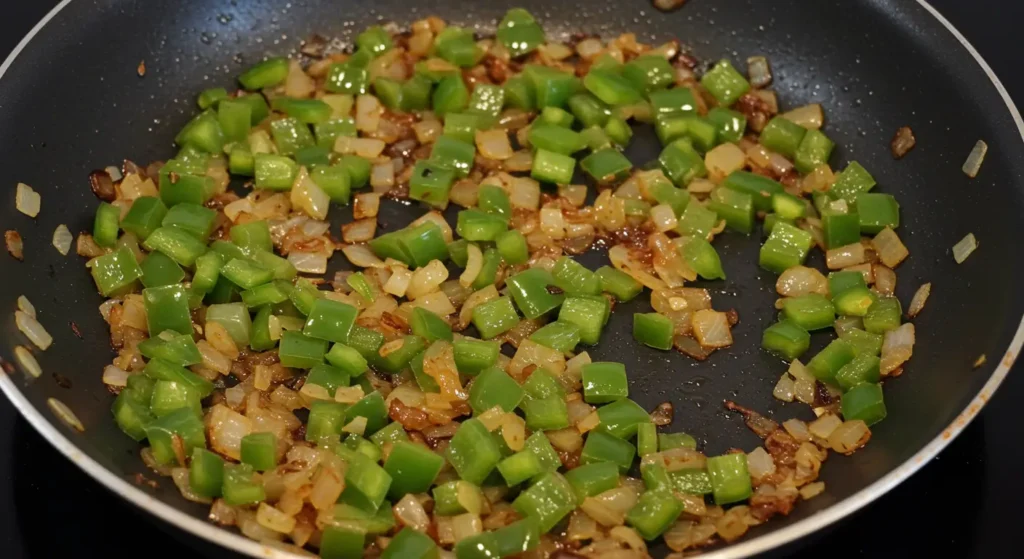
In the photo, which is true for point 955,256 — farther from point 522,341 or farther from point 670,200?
point 522,341

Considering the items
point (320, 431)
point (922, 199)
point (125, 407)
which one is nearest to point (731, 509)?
point (320, 431)

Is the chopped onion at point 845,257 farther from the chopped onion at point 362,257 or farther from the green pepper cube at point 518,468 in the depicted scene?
the chopped onion at point 362,257

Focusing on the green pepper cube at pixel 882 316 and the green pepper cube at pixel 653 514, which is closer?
the green pepper cube at pixel 653 514

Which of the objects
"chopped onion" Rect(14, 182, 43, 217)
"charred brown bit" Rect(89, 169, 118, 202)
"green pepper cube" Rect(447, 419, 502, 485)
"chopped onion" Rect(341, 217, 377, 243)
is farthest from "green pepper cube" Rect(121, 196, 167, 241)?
"green pepper cube" Rect(447, 419, 502, 485)

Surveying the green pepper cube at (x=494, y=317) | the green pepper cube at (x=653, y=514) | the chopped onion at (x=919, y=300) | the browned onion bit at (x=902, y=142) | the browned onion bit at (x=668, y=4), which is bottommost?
the green pepper cube at (x=653, y=514)

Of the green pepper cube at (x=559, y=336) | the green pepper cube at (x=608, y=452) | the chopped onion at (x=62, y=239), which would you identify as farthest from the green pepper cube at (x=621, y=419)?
the chopped onion at (x=62, y=239)

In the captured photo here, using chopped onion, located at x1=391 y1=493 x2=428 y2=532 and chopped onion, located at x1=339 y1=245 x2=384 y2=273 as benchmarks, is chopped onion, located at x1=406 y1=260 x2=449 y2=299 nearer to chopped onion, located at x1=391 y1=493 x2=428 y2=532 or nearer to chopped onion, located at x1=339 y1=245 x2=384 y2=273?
chopped onion, located at x1=339 y1=245 x2=384 y2=273

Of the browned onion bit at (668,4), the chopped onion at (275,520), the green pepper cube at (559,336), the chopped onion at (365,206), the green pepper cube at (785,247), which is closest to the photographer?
the chopped onion at (275,520)

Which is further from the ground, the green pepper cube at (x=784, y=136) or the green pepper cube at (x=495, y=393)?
the green pepper cube at (x=784, y=136)
